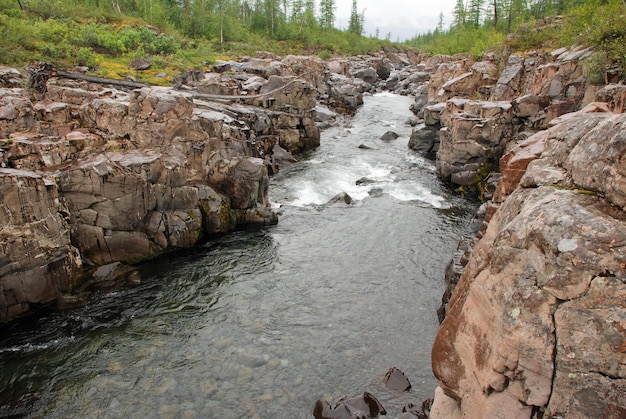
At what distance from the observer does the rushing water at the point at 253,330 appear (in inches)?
478

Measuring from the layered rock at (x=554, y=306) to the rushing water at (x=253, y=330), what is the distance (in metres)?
5.40

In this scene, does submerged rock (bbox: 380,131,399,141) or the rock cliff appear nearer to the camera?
the rock cliff

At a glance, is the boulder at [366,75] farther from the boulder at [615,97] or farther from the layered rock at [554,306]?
the layered rock at [554,306]

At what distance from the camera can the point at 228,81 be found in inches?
1582

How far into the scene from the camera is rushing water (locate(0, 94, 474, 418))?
12.1 meters

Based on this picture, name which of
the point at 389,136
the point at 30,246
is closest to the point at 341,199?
the point at 30,246

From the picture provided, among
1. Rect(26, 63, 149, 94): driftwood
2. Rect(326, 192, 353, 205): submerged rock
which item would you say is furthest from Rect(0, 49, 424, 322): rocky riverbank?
Rect(326, 192, 353, 205): submerged rock

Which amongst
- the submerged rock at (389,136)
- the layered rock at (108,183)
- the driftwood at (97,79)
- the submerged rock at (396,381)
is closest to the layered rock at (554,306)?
the submerged rock at (396,381)

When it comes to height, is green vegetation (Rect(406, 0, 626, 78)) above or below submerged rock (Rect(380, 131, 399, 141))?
above

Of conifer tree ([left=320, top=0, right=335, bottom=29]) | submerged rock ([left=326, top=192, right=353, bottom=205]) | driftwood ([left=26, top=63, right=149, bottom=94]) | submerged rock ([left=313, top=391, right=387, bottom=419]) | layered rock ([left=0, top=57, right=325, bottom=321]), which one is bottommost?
submerged rock ([left=313, top=391, right=387, bottom=419])

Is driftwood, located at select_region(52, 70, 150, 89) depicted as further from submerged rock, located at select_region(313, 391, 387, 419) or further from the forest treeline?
submerged rock, located at select_region(313, 391, 387, 419)

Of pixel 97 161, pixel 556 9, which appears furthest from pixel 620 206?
pixel 556 9

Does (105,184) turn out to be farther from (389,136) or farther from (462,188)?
(389,136)

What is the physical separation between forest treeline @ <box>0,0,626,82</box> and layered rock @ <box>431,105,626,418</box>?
82.2ft
